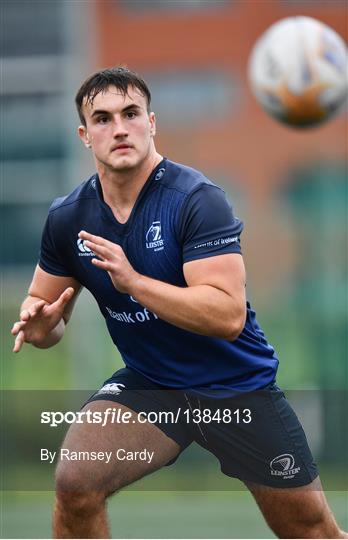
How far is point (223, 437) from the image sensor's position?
5074 millimetres

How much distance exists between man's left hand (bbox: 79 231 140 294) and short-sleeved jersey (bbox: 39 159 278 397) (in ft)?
1.12

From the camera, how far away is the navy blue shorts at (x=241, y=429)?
5055 millimetres

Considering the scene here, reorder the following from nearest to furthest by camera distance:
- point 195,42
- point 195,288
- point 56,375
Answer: point 195,288
point 56,375
point 195,42

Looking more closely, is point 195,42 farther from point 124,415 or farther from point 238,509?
point 124,415

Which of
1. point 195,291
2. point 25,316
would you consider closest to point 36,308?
point 25,316

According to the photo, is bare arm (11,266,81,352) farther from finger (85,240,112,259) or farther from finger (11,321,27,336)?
finger (85,240,112,259)

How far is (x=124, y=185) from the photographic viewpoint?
16.9ft

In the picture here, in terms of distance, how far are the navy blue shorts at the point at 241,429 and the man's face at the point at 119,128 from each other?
3.30ft

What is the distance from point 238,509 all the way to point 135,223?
500 centimetres

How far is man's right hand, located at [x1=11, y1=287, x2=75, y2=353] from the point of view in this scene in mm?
5098

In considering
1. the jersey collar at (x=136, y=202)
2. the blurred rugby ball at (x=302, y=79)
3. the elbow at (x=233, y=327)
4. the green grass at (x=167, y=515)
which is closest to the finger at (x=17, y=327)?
the jersey collar at (x=136, y=202)

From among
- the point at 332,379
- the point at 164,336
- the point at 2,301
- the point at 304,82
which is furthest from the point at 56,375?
the point at 164,336

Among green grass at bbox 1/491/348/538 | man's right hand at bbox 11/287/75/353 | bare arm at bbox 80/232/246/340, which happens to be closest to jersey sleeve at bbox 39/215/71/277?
man's right hand at bbox 11/287/75/353

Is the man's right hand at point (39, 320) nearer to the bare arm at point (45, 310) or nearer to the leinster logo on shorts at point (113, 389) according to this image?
the bare arm at point (45, 310)
